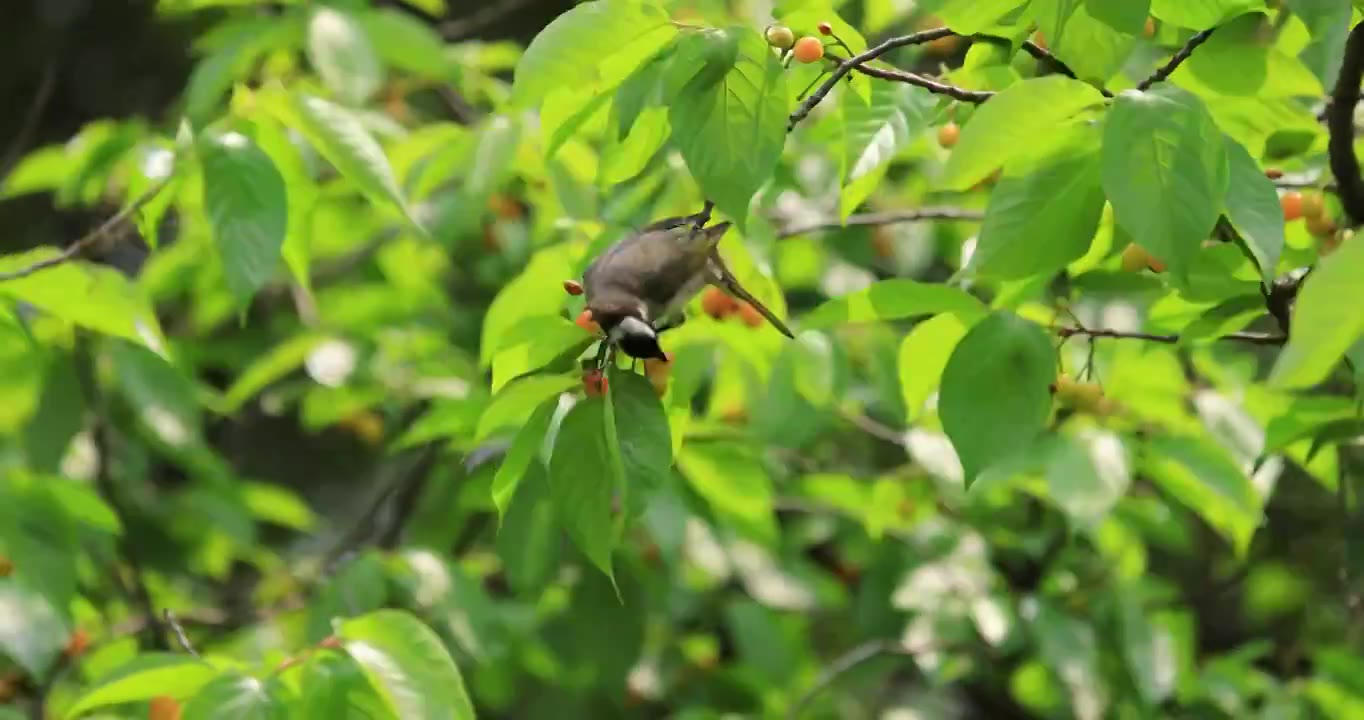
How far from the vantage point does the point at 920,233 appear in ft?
5.93

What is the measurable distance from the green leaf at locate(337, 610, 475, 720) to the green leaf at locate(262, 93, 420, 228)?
35 cm

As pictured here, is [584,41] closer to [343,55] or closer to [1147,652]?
[343,55]

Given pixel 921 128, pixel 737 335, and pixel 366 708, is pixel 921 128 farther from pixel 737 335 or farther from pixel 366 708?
pixel 366 708

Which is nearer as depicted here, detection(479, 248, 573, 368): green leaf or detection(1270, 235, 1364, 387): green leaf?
detection(1270, 235, 1364, 387): green leaf

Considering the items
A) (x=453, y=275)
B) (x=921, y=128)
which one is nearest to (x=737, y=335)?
(x=921, y=128)

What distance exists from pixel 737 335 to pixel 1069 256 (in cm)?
50

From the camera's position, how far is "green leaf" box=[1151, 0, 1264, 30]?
0.74 m

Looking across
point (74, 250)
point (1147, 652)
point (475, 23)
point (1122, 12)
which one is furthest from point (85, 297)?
point (475, 23)

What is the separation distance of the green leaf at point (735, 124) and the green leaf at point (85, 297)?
56cm

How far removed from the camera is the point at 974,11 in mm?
741

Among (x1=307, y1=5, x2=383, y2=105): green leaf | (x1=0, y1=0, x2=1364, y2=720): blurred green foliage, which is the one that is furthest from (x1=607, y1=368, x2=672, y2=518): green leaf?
(x1=307, y1=5, x2=383, y2=105): green leaf

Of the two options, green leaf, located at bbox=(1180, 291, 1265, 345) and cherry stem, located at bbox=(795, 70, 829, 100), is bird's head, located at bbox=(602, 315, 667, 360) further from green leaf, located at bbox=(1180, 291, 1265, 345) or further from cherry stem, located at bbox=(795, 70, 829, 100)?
green leaf, located at bbox=(1180, 291, 1265, 345)

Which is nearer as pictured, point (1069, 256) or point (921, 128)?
point (1069, 256)

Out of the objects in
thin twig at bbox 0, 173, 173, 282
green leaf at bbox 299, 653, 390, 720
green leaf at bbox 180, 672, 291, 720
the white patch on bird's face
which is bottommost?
green leaf at bbox 299, 653, 390, 720
